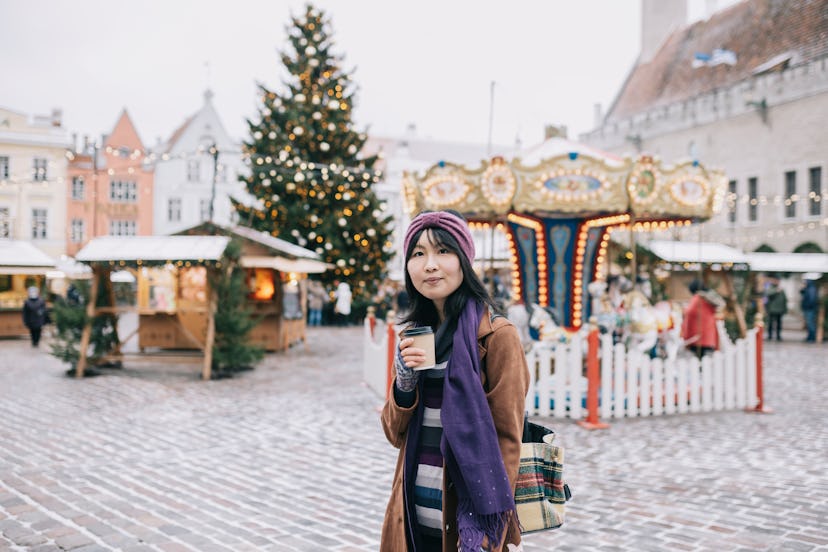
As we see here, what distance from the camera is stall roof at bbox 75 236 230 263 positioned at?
11500 mm

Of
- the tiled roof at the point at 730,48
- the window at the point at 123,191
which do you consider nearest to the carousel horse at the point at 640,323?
the tiled roof at the point at 730,48

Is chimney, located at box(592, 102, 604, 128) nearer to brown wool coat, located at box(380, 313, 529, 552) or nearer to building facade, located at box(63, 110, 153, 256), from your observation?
building facade, located at box(63, 110, 153, 256)

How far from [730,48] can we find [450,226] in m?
36.9

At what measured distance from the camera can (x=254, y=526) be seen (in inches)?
192

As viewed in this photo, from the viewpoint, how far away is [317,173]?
24484 millimetres

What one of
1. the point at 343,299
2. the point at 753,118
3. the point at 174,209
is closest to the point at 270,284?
the point at 343,299

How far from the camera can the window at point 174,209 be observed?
42334mm

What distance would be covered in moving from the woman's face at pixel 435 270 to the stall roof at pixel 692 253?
64.1 ft

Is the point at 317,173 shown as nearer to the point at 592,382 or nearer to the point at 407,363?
the point at 592,382

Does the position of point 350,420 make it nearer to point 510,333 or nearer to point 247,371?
point 247,371

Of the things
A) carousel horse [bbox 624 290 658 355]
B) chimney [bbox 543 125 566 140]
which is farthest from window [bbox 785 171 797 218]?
carousel horse [bbox 624 290 658 355]

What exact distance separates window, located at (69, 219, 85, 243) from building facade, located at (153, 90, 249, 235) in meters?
4.12

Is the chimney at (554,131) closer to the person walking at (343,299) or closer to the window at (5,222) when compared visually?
the person walking at (343,299)

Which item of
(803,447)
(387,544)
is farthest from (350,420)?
(387,544)
